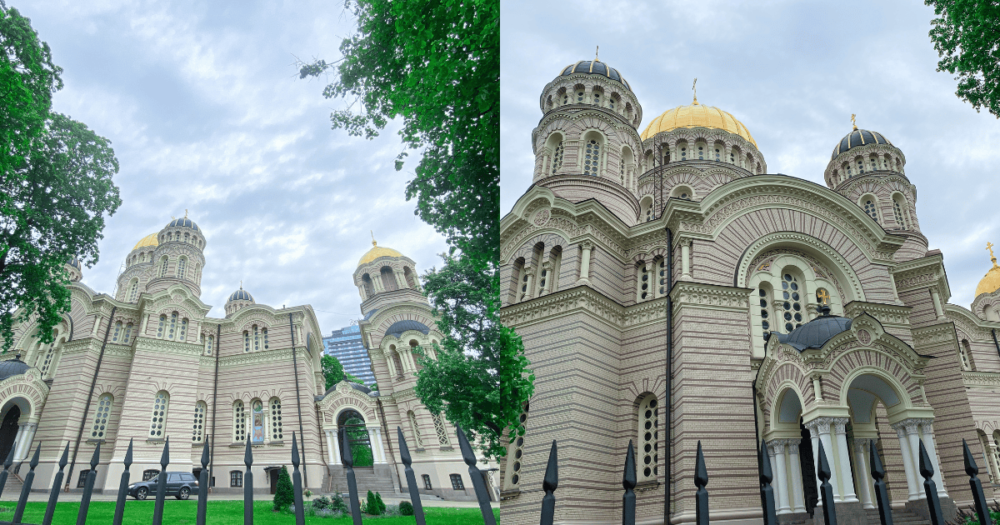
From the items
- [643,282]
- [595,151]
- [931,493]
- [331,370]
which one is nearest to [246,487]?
[331,370]

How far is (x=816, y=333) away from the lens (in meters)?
9.67

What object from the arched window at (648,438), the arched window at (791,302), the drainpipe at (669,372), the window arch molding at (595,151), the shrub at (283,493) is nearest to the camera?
the shrub at (283,493)

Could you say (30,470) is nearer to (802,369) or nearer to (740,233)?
(802,369)

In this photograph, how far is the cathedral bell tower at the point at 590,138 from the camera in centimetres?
1426

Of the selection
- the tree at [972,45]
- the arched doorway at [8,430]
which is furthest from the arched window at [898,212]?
the arched doorway at [8,430]

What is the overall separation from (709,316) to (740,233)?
1.98 meters

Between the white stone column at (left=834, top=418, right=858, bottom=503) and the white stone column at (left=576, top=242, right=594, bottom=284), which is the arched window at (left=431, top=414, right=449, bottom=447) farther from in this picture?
the white stone column at (left=576, top=242, right=594, bottom=284)

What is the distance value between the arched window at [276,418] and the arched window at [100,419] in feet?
3.31

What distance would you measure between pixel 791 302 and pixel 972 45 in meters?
4.88

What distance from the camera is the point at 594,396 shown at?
35.0 feet

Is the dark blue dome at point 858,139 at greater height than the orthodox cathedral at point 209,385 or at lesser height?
greater

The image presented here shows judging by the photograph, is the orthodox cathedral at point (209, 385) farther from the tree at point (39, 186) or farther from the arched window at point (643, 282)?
the arched window at point (643, 282)

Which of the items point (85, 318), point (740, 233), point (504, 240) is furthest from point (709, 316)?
point (85, 318)

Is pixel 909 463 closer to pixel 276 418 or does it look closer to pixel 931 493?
pixel 931 493
